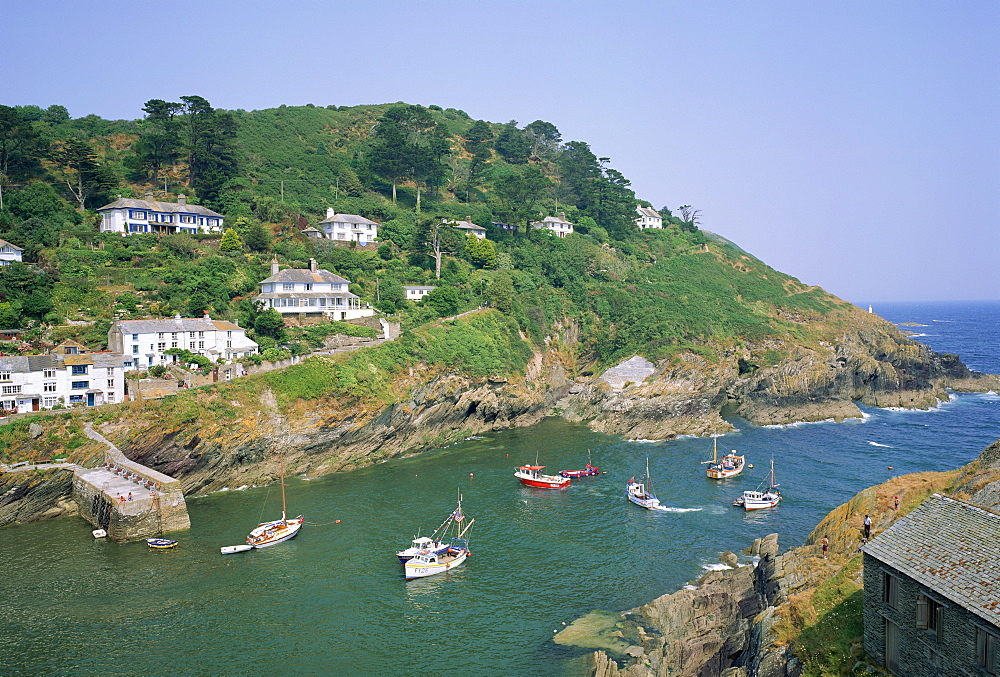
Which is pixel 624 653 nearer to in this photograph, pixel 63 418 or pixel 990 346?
pixel 63 418

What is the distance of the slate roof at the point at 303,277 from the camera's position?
251 ft

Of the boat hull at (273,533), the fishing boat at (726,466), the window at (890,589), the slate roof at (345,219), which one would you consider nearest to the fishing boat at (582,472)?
the fishing boat at (726,466)

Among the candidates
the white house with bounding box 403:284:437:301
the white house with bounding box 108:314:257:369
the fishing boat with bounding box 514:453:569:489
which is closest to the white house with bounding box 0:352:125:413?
the white house with bounding box 108:314:257:369

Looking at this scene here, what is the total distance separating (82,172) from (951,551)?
10619 centimetres

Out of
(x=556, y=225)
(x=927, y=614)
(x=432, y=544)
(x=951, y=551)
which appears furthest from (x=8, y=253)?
(x=951, y=551)

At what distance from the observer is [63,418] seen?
52.6 metres

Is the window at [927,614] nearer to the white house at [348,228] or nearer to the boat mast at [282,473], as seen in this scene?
the boat mast at [282,473]

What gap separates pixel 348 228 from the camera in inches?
3848

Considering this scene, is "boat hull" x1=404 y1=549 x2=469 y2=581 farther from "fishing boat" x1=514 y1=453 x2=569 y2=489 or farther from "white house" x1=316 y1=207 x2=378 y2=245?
"white house" x1=316 y1=207 x2=378 y2=245

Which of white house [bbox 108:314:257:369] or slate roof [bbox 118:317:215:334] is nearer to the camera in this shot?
white house [bbox 108:314:257:369]

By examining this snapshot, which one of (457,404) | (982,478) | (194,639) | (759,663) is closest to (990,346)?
(457,404)

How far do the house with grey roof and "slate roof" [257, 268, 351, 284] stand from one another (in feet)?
220

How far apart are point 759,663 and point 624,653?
8.40m

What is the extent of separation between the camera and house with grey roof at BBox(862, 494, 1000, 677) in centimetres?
1767
